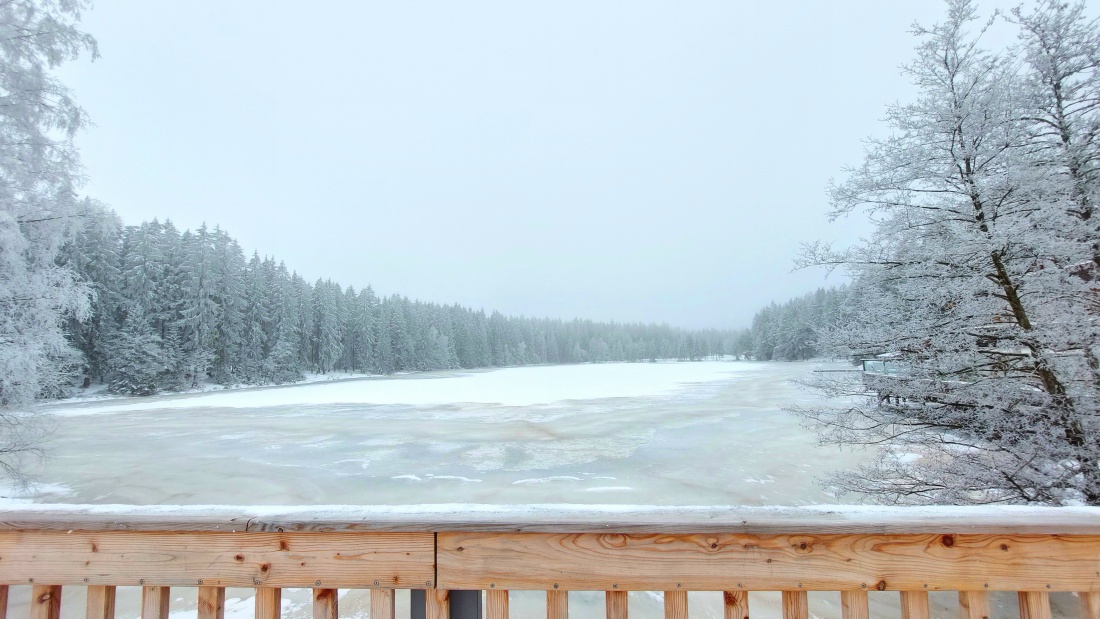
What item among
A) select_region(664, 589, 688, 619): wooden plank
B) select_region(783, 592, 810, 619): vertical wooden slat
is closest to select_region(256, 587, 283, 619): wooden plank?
select_region(664, 589, 688, 619): wooden plank

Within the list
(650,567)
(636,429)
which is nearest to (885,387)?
(650,567)

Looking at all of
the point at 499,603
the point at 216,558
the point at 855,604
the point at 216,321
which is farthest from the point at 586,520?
the point at 216,321

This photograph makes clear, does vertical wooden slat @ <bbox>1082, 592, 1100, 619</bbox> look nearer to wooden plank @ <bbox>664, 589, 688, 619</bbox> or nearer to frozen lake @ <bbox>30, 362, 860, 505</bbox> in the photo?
wooden plank @ <bbox>664, 589, 688, 619</bbox>

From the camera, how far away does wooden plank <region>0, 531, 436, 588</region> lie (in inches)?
56.6

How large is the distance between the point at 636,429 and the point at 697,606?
9.47m

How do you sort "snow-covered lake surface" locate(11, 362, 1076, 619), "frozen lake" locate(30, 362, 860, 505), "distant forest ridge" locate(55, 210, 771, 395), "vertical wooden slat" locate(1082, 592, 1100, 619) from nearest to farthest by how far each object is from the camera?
"vertical wooden slat" locate(1082, 592, 1100, 619), "snow-covered lake surface" locate(11, 362, 1076, 619), "frozen lake" locate(30, 362, 860, 505), "distant forest ridge" locate(55, 210, 771, 395)

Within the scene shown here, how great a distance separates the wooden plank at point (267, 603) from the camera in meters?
1.42

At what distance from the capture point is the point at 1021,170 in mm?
4781

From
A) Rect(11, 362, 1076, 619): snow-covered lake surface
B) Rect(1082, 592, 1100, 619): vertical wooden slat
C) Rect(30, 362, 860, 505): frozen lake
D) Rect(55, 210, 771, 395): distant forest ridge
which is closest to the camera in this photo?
Rect(1082, 592, 1100, 619): vertical wooden slat

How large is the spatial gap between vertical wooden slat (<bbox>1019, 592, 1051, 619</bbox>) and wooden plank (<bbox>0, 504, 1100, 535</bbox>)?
0.66 feet

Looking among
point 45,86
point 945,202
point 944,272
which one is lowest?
point 944,272

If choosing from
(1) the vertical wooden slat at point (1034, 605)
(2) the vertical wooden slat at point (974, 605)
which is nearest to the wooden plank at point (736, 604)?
(2) the vertical wooden slat at point (974, 605)

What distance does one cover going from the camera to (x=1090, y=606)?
1361 millimetres

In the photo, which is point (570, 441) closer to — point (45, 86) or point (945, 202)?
point (945, 202)
